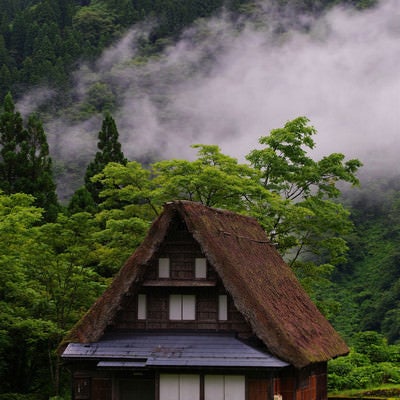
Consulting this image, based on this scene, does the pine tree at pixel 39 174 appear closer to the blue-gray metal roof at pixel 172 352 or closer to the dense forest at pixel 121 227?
the dense forest at pixel 121 227

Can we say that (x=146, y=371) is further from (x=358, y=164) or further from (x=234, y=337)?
(x=358, y=164)

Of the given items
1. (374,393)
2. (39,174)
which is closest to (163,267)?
(374,393)

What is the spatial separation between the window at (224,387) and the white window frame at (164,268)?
2749mm

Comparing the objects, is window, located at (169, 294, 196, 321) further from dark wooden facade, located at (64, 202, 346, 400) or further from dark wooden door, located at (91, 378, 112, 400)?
dark wooden door, located at (91, 378, 112, 400)

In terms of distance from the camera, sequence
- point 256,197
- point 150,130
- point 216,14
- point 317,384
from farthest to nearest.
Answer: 1. point 216,14
2. point 150,130
3. point 256,197
4. point 317,384

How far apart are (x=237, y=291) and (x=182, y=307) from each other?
1797 millimetres

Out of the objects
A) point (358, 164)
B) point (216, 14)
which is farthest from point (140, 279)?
point (216, 14)

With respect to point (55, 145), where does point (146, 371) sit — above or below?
below

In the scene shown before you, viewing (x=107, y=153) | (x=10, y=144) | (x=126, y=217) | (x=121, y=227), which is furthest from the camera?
(x=107, y=153)

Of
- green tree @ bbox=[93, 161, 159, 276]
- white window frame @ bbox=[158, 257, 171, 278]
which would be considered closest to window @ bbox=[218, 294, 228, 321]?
white window frame @ bbox=[158, 257, 171, 278]

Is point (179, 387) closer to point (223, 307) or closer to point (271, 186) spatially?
point (223, 307)

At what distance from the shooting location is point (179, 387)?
18.4 meters

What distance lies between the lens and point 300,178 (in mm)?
33938

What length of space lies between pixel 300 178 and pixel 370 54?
128 metres
